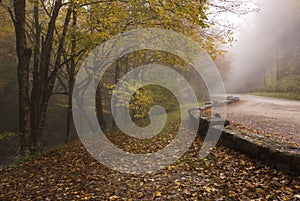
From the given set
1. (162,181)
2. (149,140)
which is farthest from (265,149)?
(149,140)

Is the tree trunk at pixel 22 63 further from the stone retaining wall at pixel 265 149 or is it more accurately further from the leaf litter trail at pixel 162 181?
the stone retaining wall at pixel 265 149

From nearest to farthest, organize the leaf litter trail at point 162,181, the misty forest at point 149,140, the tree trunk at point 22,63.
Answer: the leaf litter trail at point 162,181
the misty forest at point 149,140
the tree trunk at point 22,63

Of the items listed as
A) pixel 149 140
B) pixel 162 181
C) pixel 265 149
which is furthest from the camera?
pixel 149 140

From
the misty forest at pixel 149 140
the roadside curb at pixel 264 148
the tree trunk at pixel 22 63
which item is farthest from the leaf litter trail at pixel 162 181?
the tree trunk at pixel 22 63

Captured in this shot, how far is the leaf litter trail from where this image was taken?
188 inches

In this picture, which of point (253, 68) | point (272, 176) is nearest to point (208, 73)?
point (253, 68)

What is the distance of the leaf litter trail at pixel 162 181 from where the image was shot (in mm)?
4770

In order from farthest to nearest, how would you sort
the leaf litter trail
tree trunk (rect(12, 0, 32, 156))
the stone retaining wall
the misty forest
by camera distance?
tree trunk (rect(12, 0, 32, 156)) < the misty forest < the stone retaining wall < the leaf litter trail

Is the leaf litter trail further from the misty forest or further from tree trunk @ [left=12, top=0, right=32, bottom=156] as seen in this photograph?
tree trunk @ [left=12, top=0, right=32, bottom=156]

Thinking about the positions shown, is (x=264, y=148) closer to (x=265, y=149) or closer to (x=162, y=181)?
(x=265, y=149)

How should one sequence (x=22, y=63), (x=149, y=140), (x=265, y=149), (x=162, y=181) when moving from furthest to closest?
(x=149, y=140)
(x=22, y=63)
(x=162, y=181)
(x=265, y=149)

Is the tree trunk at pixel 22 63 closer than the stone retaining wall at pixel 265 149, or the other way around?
the stone retaining wall at pixel 265 149

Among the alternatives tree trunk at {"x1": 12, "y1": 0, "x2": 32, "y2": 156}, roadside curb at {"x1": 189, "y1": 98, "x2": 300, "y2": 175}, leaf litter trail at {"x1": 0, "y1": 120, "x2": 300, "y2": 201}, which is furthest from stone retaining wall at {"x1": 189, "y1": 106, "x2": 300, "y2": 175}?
tree trunk at {"x1": 12, "y1": 0, "x2": 32, "y2": 156}

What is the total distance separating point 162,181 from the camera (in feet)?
19.9
